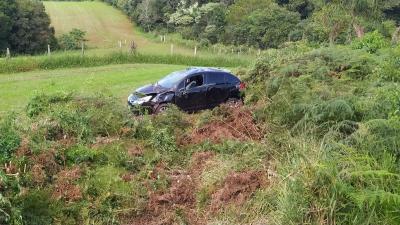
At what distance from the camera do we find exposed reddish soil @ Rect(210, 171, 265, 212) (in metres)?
9.16

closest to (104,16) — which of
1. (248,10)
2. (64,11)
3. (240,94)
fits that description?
(64,11)

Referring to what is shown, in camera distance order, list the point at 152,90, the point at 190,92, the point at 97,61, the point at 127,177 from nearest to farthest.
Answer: the point at 127,177, the point at 152,90, the point at 190,92, the point at 97,61

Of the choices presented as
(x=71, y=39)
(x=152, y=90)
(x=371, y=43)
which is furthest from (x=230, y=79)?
(x=71, y=39)

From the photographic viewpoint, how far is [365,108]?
33.4 feet

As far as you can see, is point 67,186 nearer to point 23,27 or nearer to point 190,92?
point 190,92

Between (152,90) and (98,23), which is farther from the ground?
(152,90)

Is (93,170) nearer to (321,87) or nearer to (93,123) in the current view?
(93,123)

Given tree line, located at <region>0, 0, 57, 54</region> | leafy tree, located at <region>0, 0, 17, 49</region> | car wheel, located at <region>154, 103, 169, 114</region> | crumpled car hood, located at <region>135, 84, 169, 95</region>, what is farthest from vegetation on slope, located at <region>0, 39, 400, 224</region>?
tree line, located at <region>0, 0, 57, 54</region>

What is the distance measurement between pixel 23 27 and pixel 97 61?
27.1 meters

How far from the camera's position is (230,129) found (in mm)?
13172

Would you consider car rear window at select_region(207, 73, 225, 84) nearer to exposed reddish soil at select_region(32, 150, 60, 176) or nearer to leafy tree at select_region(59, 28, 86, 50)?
exposed reddish soil at select_region(32, 150, 60, 176)

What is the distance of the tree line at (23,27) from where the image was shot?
51.9 m

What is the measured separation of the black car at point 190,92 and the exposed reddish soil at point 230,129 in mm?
2034

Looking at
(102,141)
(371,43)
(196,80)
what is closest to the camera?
(102,141)
